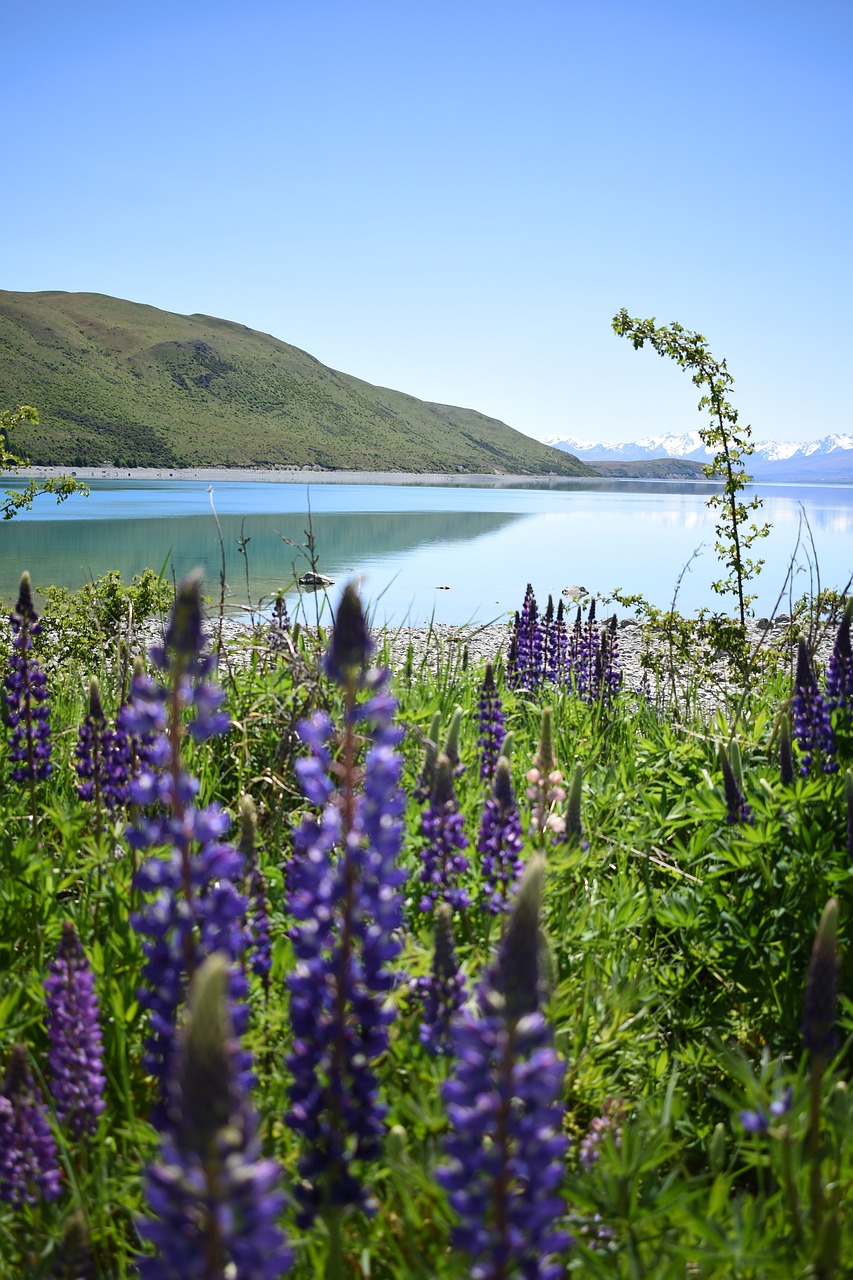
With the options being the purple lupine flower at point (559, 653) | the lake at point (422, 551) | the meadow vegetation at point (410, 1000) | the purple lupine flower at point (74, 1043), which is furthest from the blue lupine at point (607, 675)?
the lake at point (422, 551)

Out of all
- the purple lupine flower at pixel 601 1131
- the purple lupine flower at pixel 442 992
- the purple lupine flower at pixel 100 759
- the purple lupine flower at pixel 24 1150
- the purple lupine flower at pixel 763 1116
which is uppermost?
the purple lupine flower at pixel 100 759

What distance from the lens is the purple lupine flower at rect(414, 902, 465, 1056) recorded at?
7.08 feet

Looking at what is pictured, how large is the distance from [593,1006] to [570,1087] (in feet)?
1.46

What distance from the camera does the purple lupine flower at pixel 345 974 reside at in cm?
160

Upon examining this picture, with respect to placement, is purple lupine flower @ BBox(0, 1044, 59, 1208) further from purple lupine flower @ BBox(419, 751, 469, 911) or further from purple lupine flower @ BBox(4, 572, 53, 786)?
purple lupine flower @ BBox(4, 572, 53, 786)

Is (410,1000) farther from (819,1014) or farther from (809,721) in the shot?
(809,721)

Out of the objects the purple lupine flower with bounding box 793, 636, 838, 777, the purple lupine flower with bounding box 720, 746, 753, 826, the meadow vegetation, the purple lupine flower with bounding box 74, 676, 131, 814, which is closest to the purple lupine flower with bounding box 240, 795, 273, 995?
the meadow vegetation

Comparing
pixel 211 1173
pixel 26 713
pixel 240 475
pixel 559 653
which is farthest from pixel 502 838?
pixel 240 475

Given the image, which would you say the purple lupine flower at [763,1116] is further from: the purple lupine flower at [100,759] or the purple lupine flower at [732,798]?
the purple lupine flower at [100,759]

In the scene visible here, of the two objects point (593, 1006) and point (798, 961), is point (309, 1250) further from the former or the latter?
point (798, 961)

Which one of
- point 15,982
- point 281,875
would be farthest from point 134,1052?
point 281,875

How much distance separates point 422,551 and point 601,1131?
4846 centimetres

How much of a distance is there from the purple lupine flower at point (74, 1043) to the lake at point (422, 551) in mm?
14846

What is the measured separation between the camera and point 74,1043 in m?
2.19
